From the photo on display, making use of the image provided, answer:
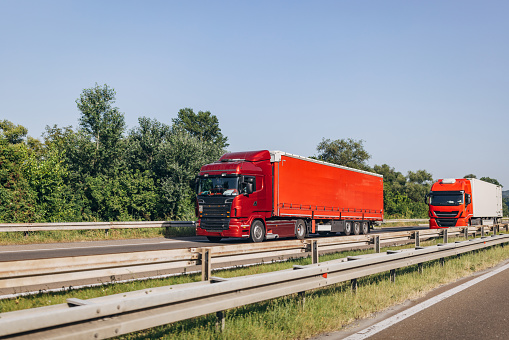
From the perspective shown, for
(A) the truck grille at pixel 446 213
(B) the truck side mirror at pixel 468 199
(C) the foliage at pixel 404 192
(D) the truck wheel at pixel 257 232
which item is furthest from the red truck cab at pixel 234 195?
(C) the foliage at pixel 404 192

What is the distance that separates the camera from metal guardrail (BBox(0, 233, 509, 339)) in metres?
3.30

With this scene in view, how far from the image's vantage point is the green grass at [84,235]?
61.3 feet

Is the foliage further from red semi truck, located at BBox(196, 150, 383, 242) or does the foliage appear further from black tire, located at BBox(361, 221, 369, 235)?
red semi truck, located at BBox(196, 150, 383, 242)

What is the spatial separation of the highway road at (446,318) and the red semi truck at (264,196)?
421 inches

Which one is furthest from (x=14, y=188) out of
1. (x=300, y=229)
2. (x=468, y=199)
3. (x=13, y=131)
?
(x=13, y=131)

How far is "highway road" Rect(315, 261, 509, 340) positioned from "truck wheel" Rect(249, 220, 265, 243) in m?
10.6

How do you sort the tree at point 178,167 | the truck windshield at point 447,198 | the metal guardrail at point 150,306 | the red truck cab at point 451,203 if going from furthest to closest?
the tree at point 178,167 → the truck windshield at point 447,198 → the red truck cab at point 451,203 → the metal guardrail at point 150,306

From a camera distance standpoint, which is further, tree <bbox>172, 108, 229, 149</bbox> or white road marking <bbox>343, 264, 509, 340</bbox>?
tree <bbox>172, 108, 229, 149</bbox>

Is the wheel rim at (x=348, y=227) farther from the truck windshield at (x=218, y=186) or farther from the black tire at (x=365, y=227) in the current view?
the truck windshield at (x=218, y=186)

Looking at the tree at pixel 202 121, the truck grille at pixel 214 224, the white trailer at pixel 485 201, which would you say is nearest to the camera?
the truck grille at pixel 214 224

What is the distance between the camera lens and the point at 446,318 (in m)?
6.52

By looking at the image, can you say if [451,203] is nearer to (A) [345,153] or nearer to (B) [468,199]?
(B) [468,199]

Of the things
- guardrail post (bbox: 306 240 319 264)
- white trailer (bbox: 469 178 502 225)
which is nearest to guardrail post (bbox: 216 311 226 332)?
guardrail post (bbox: 306 240 319 264)

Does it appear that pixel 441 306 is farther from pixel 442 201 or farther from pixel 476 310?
pixel 442 201
